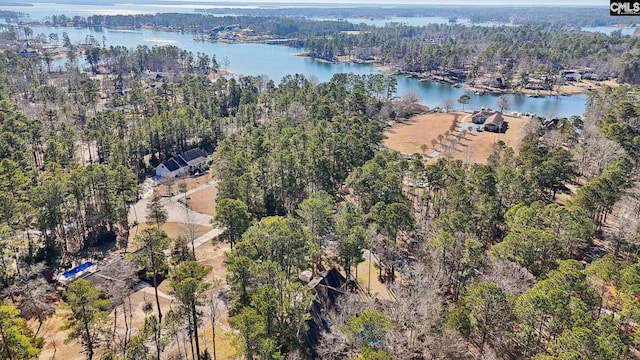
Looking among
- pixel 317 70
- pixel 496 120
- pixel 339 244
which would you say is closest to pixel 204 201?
pixel 339 244

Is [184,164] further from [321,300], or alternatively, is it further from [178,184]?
[321,300]

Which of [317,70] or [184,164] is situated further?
[317,70]

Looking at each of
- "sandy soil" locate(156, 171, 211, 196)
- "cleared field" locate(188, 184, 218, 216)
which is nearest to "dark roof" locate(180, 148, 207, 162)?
"sandy soil" locate(156, 171, 211, 196)

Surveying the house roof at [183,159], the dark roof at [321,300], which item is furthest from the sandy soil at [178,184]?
the dark roof at [321,300]

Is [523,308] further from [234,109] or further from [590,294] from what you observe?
[234,109]

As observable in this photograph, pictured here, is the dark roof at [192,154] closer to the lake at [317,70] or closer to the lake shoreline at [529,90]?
the lake at [317,70]

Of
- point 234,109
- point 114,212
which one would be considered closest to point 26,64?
point 234,109
